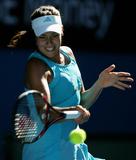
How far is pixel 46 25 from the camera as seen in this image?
441 cm

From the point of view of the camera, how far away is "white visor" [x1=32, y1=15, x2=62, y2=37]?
439 centimetres

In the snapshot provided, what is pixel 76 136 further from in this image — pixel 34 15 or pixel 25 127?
pixel 34 15

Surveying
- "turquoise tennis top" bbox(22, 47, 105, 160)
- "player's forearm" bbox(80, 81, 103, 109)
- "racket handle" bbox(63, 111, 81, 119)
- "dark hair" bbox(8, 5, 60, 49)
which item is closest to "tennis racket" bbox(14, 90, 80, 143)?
"racket handle" bbox(63, 111, 81, 119)

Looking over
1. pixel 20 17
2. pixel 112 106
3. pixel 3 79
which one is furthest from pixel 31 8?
pixel 112 106

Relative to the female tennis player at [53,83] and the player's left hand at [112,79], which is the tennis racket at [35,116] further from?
the player's left hand at [112,79]

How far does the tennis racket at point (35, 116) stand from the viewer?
13.7ft

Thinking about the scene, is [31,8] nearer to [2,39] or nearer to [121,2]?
[2,39]

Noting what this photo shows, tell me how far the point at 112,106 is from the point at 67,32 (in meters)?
0.88

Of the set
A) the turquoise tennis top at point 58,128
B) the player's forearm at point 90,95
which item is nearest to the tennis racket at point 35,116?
the turquoise tennis top at point 58,128

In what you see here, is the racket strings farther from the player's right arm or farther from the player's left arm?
the player's left arm

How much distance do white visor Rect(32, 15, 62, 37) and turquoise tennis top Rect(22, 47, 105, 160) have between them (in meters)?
0.13

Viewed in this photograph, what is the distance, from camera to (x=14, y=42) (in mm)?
4695

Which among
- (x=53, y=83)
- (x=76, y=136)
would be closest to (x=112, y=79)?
(x=53, y=83)

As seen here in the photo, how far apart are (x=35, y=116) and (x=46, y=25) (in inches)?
20.4
